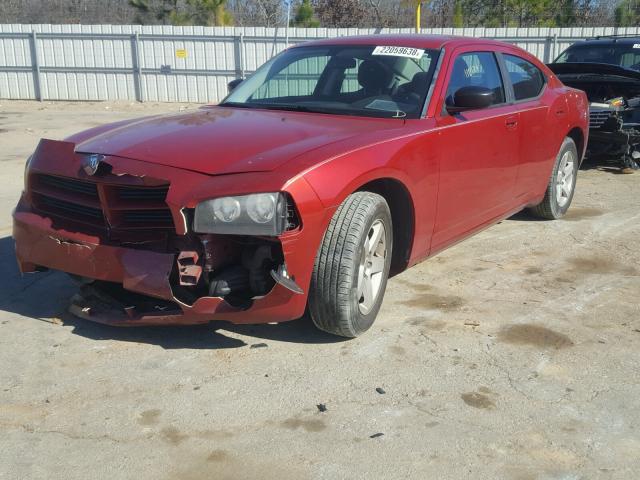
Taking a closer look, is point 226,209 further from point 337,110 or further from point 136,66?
point 136,66

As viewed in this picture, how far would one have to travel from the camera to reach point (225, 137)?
3.79m

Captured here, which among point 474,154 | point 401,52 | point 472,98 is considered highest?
point 401,52

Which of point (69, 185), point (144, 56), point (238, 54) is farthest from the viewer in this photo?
point (144, 56)

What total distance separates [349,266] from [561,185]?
373 cm

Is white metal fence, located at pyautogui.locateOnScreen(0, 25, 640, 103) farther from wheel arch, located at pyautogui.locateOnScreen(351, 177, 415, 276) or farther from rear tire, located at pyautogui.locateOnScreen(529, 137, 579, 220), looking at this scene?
wheel arch, located at pyautogui.locateOnScreen(351, 177, 415, 276)

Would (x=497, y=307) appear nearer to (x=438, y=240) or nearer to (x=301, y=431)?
(x=438, y=240)

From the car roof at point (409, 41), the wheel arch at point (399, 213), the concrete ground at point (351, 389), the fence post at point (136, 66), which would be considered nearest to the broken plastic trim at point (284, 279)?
the concrete ground at point (351, 389)

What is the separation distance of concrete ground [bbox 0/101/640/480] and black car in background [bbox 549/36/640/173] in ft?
13.9

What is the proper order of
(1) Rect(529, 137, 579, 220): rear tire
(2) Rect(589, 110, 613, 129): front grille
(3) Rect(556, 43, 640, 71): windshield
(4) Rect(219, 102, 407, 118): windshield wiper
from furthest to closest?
(3) Rect(556, 43, 640, 71): windshield, (2) Rect(589, 110, 613, 129): front grille, (1) Rect(529, 137, 579, 220): rear tire, (4) Rect(219, 102, 407, 118): windshield wiper

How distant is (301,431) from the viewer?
2982mm

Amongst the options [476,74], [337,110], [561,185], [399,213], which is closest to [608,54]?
[561,185]

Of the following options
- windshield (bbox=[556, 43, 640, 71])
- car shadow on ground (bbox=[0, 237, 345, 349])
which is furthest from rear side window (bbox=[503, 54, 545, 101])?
windshield (bbox=[556, 43, 640, 71])

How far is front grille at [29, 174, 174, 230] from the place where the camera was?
345cm

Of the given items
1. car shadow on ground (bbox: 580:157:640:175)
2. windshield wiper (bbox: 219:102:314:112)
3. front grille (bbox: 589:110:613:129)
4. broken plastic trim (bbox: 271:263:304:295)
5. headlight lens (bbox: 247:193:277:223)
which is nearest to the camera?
headlight lens (bbox: 247:193:277:223)
